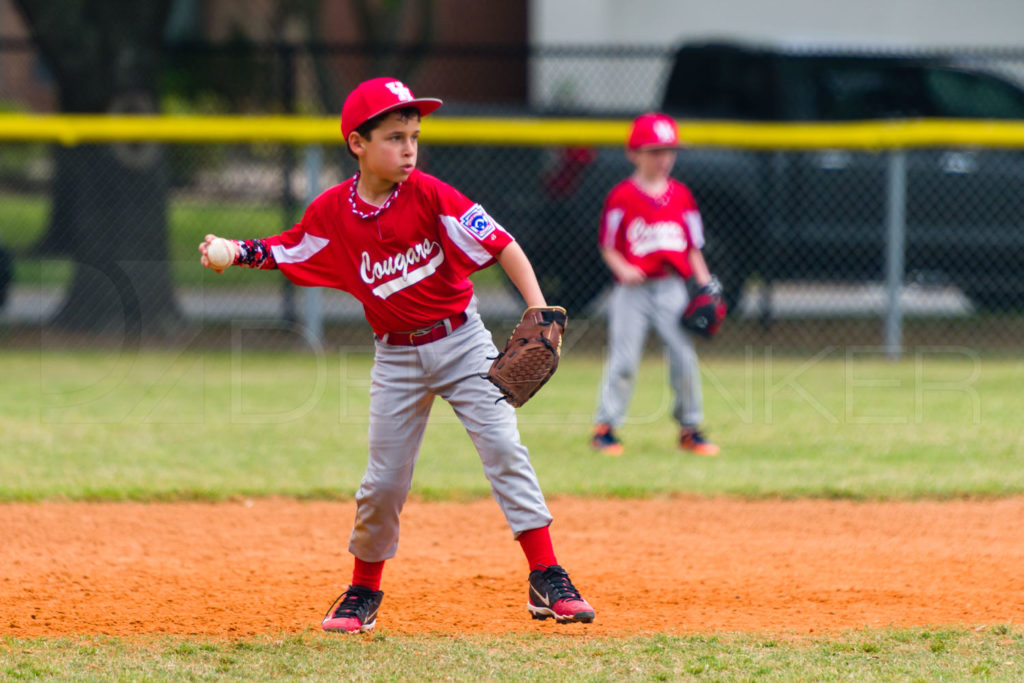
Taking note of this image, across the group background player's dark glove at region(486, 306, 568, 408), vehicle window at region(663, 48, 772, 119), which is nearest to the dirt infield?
background player's dark glove at region(486, 306, 568, 408)

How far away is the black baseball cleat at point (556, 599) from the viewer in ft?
12.0

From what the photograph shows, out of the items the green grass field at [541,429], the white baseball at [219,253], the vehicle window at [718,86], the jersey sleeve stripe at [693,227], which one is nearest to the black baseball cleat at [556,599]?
the white baseball at [219,253]

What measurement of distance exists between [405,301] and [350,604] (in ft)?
3.26

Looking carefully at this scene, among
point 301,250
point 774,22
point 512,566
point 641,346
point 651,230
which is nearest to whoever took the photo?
point 301,250

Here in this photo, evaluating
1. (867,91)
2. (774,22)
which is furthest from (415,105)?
(774,22)

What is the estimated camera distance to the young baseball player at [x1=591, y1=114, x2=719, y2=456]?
6.75 metres

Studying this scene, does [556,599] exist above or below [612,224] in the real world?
below

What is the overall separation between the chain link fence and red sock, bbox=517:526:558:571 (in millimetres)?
6141

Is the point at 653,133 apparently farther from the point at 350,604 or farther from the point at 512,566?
the point at 350,604

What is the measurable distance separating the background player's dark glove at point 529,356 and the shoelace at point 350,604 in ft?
2.75

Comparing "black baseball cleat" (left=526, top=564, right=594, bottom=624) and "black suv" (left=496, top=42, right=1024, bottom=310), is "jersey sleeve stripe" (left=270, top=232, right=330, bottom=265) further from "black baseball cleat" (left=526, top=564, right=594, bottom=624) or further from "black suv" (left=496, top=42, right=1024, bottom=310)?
"black suv" (left=496, top=42, right=1024, bottom=310)

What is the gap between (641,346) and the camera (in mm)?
6855

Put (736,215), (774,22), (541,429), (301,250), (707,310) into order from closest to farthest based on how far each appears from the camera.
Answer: (301,250)
(707,310)
(541,429)
(736,215)
(774,22)

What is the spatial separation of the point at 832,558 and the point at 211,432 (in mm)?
4074
